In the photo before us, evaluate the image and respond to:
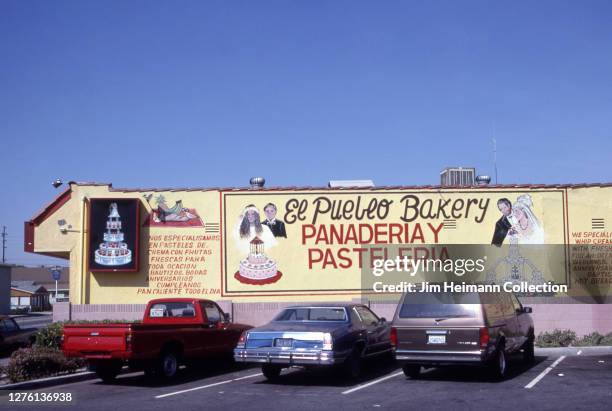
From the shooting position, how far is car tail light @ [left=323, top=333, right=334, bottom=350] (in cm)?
1284

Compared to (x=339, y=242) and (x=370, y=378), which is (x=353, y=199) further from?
(x=370, y=378)

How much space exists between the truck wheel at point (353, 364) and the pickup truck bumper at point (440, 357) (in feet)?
2.63

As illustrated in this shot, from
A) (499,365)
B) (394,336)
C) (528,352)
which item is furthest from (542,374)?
(394,336)

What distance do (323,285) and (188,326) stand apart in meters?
6.61

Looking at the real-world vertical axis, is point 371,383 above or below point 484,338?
below

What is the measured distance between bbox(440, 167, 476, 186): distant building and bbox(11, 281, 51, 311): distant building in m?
68.1

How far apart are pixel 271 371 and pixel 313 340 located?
1.63m

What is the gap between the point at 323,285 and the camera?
A: 2125cm

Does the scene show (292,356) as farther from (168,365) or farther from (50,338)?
(50,338)

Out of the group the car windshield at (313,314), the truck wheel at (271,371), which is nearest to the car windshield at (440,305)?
the car windshield at (313,314)

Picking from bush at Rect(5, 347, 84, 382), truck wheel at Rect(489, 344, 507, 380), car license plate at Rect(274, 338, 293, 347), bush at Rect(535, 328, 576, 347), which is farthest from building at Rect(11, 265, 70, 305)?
truck wheel at Rect(489, 344, 507, 380)

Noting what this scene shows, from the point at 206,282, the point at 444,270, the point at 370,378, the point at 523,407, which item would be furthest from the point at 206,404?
the point at 444,270

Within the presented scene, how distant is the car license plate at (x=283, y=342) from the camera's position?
13.1 m

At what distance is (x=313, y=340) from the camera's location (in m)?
13.0
